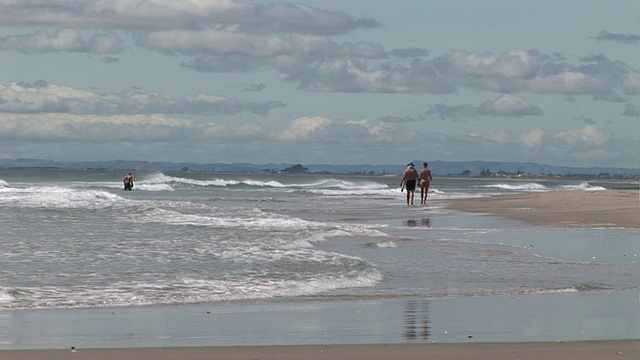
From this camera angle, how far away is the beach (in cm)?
805

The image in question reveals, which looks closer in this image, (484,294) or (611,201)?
(484,294)

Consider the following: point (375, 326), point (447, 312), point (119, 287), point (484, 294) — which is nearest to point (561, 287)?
point (484, 294)

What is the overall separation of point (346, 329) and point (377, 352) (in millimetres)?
1359

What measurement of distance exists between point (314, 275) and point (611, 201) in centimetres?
2413

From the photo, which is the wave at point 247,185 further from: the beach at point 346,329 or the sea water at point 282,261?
the beach at point 346,329

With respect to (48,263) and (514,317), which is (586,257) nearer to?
(514,317)

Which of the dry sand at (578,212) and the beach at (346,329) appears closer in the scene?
the beach at (346,329)

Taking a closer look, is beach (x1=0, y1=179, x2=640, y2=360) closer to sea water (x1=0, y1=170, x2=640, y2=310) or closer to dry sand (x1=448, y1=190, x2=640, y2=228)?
sea water (x1=0, y1=170, x2=640, y2=310)

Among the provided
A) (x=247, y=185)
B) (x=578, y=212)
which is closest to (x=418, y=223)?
(x=578, y=212)

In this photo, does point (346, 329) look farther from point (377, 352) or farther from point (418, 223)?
point (418, 223)

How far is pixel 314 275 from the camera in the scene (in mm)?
14414

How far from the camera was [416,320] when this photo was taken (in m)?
10.0

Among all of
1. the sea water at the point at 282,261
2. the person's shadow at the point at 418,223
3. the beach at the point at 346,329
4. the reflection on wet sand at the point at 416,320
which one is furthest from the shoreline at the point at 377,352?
the person's shadow at the point at 418,223

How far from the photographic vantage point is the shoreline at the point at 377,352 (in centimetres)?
784
